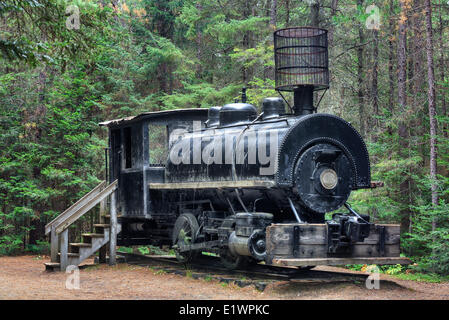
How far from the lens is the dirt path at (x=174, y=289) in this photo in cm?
767

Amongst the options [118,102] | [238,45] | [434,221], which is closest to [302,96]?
[434,221]

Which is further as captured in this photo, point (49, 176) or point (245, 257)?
point (49, 176)

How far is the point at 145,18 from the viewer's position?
23.5 metres

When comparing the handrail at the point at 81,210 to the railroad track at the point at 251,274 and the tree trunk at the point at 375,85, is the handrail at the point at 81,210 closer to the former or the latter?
the railroad track at the point at 251,274

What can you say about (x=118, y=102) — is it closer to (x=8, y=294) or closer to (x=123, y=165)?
(x=123, y=165)

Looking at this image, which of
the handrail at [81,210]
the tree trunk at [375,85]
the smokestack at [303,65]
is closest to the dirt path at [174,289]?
the handrail at [81,210]

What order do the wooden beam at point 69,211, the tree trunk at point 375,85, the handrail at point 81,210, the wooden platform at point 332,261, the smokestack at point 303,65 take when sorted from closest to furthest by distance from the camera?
1. the wooden platform at point 332,261
2. the smokestack at point 303,65
3. the handrail at point 81,210
4. the wooden beam at point 69,211
5. the tree trunk at point 375,85

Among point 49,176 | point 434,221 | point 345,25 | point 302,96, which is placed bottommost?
point 434,221

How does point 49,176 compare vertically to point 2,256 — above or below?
above

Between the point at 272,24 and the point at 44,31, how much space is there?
8282mm

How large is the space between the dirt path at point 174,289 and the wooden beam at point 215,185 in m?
1.58

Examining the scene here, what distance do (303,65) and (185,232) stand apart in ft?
13.0

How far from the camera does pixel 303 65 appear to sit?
30.9ft

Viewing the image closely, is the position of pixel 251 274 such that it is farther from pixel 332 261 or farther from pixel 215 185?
pixel 332 261
